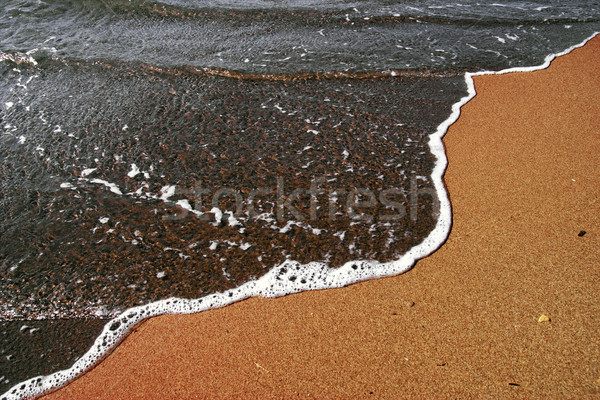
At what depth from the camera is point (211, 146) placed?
4023 millimetres

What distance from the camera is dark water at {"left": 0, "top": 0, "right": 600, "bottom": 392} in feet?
9.48

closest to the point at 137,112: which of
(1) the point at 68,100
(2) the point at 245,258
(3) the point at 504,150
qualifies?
(1) the point at 68,100

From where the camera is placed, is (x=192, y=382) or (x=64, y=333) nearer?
(x=192, y=382)

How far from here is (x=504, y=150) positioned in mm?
3736

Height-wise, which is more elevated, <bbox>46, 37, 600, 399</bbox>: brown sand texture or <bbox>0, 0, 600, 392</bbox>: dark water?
<bbox>0, 0, 600, 392</bbox>: dark water

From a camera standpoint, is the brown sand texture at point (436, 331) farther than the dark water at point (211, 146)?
No

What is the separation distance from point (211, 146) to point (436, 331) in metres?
2.64

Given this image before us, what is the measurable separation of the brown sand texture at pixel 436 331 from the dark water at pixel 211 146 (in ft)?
0.97

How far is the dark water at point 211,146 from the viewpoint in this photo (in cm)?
289

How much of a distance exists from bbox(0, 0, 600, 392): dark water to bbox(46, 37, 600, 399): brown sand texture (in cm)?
30

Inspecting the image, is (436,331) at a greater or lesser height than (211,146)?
lesser

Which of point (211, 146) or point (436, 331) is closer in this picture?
point (436, 331)

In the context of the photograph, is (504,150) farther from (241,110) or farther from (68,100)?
(68,100)

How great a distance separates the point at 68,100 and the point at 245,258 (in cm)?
355
